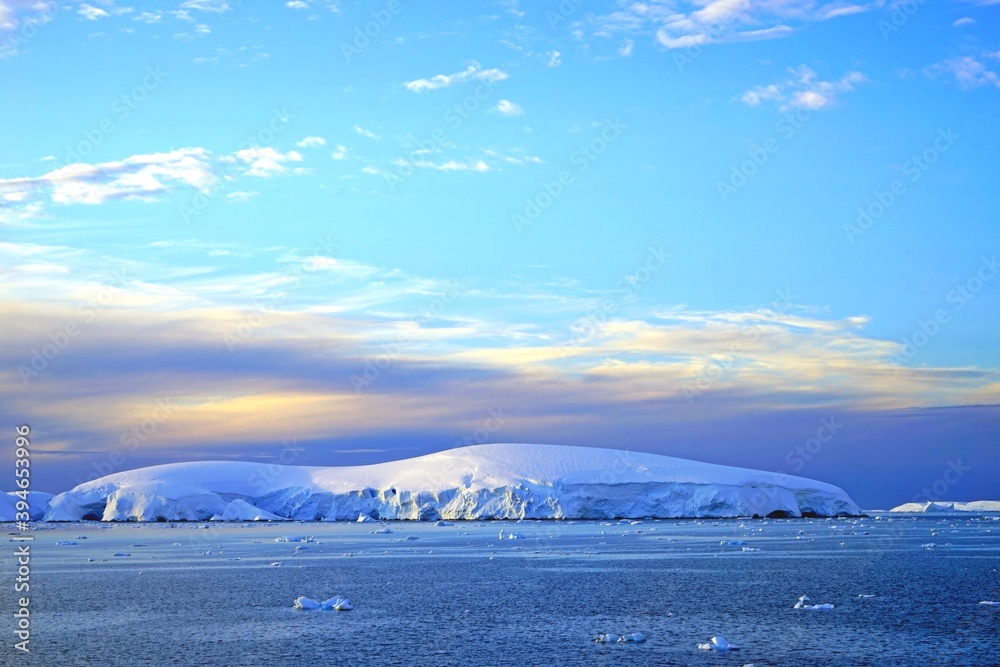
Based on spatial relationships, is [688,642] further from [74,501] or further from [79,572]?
[74,501]

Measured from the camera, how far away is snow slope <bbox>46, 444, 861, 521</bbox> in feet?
185

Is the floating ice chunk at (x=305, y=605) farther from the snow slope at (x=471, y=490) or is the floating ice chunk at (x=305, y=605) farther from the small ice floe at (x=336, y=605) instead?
the snow slope at (x=471, y=490)

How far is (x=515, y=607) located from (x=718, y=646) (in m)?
5.04

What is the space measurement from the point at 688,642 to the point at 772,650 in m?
1.05

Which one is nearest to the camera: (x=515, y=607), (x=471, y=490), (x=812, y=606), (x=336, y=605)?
(x=812, y=606)

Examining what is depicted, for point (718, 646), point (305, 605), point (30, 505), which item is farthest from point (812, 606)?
point (30, 505)

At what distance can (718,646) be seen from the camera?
11.7 m

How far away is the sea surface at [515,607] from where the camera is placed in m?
11.7

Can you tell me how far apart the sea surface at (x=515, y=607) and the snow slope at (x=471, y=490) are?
81.7ft

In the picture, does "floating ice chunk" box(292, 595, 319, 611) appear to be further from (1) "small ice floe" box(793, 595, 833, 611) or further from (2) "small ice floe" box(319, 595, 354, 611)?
(1) "small ice floe" box(793, 595, 833, 611)

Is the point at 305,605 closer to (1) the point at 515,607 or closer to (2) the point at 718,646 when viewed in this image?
(1) the point at 515,607

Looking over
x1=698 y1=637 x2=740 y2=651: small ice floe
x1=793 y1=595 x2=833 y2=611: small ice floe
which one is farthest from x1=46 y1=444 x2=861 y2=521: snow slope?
x1=698 y1=637 x2=740 y2=651: small ice floe

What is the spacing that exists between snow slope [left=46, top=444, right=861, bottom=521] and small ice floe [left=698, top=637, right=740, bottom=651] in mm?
44152

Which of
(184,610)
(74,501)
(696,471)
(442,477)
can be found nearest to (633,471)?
(696,471)
